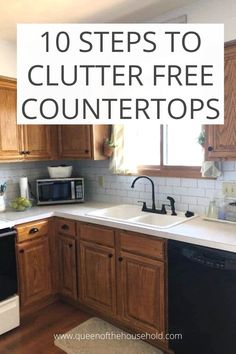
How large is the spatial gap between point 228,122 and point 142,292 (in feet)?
4.38

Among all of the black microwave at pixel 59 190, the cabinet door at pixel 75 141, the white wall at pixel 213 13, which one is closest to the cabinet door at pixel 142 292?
the black microwave at pixel 59 190

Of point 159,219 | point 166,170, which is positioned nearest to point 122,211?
point 159,219

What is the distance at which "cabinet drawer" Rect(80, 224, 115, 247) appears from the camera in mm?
2301

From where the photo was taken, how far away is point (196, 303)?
186 cm

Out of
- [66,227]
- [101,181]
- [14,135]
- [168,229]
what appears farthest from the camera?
[101,181]

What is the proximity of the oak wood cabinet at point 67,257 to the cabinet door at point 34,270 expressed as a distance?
0.11 meters

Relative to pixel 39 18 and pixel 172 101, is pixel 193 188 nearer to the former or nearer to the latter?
pixel 172 101

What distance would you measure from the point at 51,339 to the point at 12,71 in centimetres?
236

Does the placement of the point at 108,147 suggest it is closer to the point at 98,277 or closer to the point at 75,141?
the point at 75,141

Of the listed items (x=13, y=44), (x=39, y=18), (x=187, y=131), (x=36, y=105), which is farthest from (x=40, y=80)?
(x=187, y=131)

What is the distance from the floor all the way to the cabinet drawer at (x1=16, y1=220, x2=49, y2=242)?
70 cm

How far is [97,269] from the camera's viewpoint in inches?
95.4

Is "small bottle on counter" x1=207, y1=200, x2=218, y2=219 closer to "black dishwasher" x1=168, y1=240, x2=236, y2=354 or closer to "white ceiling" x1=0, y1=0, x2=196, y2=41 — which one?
"black dishwasher" x1=168, y1=240, x2=236, y2=354

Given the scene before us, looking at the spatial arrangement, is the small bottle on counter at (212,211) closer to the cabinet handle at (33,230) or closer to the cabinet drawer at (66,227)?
the cabinet drawer at (66,227)
